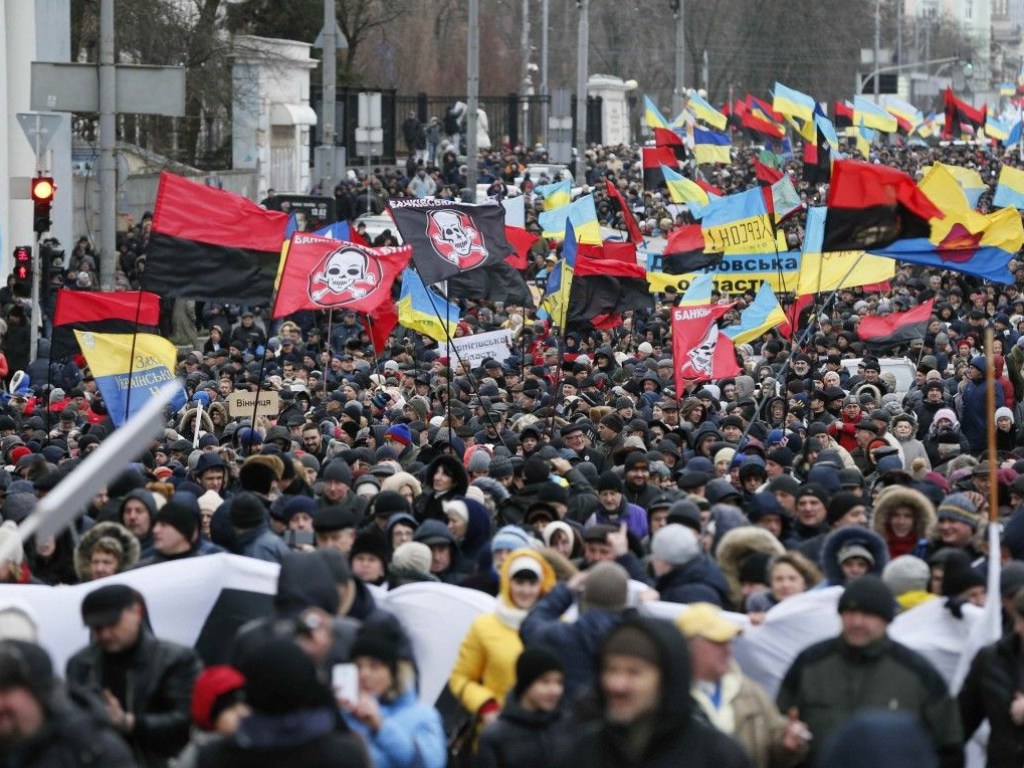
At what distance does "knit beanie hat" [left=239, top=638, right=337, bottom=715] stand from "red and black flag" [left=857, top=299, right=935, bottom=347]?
17457 mm

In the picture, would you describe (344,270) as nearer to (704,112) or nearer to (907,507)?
(907,507)

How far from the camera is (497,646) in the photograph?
23.5 feet

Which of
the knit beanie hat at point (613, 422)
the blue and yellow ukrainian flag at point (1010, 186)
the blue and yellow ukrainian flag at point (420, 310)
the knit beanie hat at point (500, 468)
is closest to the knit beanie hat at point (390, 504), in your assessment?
the knit beanie hat at point (500, 468)

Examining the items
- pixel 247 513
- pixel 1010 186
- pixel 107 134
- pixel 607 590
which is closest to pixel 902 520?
pixel 247 513

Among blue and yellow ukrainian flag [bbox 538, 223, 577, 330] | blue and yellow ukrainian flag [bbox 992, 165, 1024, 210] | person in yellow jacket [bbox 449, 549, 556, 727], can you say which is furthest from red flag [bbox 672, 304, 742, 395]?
person in yellow jacket [bbox 449, 549, 556, 727]

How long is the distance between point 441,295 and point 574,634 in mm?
12402

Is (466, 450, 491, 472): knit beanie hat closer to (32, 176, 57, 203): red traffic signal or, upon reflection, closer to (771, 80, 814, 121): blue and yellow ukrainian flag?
(32, 176, 57, 203): red traffic signal

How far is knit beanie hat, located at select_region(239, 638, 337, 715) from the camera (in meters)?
5.03

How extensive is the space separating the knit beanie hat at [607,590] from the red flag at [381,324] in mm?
12522

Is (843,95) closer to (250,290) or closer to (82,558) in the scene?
(250,290)

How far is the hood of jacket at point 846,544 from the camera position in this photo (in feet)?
25.9

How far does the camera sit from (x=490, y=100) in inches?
2753

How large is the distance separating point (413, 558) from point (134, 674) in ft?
7.33

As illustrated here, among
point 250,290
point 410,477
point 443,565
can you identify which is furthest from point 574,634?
point 250,290
